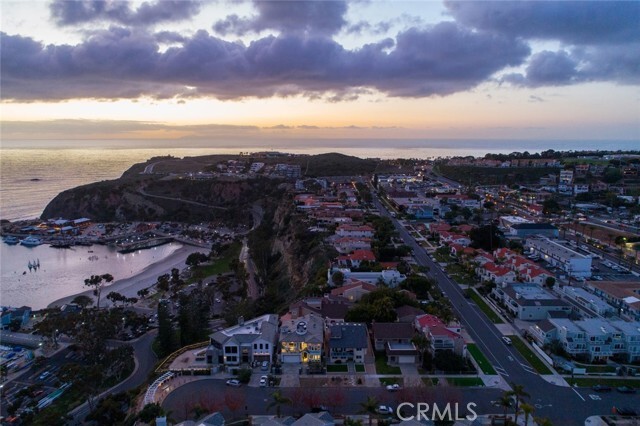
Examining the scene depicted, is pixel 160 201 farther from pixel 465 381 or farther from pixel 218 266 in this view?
pixel 465 381

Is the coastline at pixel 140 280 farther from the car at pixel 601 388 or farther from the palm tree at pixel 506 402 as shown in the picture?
the car at pixel 601 388

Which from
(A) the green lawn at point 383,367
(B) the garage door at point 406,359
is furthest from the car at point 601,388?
(A) the green lawn at point 383,367

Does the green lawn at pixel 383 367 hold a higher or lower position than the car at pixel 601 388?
lower

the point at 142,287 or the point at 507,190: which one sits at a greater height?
the point at 507,190

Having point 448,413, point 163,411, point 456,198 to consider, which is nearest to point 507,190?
point 456,198

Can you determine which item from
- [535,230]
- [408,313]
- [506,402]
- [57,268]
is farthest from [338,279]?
[57,268]

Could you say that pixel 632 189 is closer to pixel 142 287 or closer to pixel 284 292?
pixel 284 292

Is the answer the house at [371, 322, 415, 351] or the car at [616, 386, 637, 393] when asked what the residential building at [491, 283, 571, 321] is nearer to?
the car at [616, 386, 637, 393]

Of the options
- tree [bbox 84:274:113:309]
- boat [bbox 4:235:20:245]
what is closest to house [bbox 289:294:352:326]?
tree [bbox 84:274:113:309]
